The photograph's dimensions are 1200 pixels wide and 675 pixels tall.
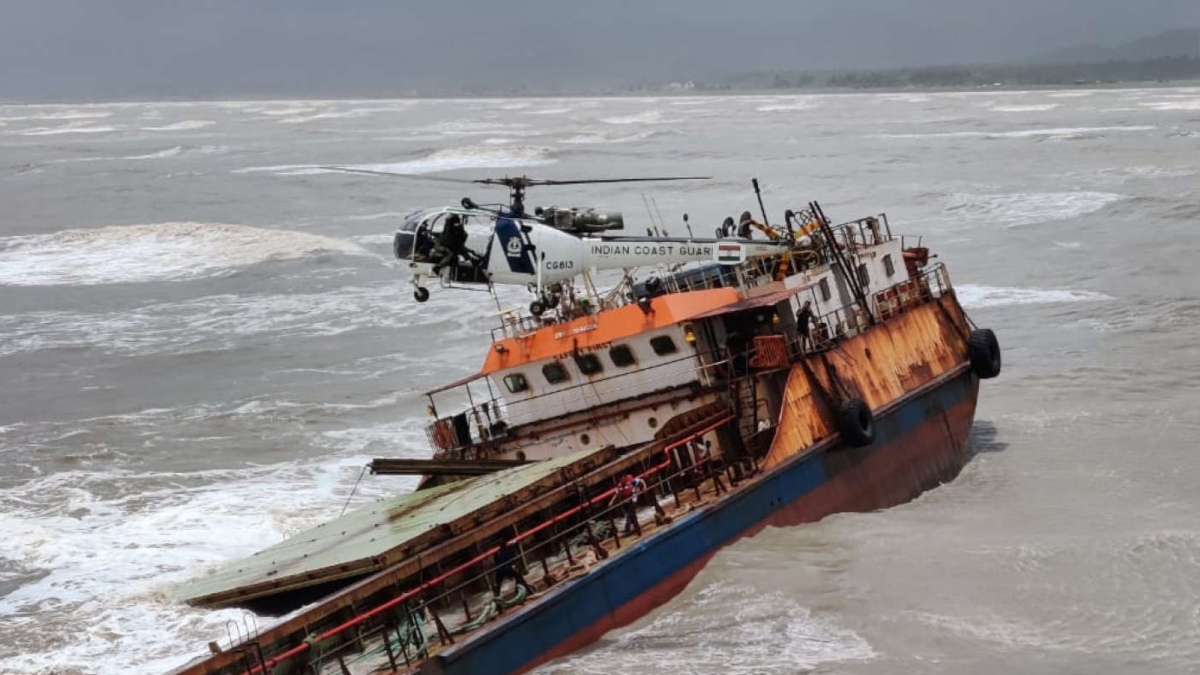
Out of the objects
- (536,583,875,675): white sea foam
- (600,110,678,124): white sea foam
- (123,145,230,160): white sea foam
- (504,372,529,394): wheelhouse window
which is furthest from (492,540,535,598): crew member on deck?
(600,110,678,124): white sea foam

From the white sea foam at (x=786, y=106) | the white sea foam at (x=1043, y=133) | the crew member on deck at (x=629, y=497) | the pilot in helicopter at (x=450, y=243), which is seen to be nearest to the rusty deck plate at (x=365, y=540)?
the crew member on deck at (x=629, y=497)

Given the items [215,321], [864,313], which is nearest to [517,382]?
[864,313]

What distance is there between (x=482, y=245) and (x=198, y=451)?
30.6 ft

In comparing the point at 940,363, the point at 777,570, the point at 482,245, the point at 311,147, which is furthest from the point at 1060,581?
the point at 311,147

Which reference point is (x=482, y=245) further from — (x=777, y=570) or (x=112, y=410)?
(x=112, y=410)

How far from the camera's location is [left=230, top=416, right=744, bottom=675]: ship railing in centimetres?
1490

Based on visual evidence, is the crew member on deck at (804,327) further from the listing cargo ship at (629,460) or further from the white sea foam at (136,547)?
the white sea foam at (136,547)

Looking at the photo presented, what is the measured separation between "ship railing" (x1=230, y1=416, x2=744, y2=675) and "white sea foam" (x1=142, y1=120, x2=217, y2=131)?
13187cm

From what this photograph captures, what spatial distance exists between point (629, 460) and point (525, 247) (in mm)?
4058

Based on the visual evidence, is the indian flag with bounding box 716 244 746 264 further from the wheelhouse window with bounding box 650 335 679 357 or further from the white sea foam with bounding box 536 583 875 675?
the white sea foam with bounding box 536 583 875 675

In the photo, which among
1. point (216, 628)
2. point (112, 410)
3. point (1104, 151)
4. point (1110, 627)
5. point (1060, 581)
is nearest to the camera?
point (1110, 627)

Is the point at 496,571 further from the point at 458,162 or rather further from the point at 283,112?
the point at 283,112

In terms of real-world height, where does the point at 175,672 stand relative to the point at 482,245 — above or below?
below

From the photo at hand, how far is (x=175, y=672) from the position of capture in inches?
545
